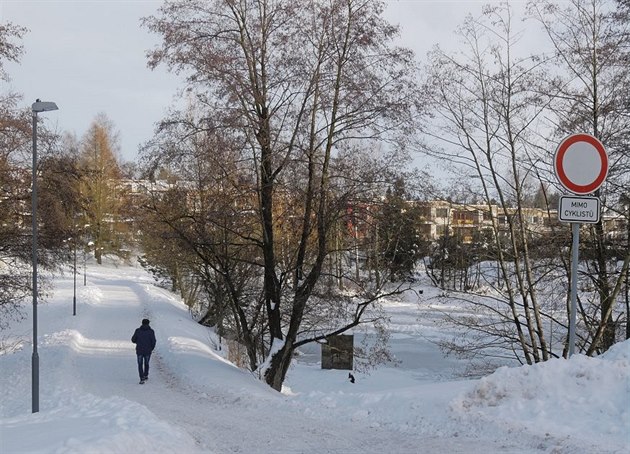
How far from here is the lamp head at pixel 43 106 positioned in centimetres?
1248

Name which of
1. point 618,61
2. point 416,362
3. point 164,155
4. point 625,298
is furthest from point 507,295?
point 416,362

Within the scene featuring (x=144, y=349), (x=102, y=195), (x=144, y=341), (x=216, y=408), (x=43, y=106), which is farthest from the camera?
(x=102, y=195)

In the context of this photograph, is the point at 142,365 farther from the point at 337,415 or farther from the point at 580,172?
the point at 580,172

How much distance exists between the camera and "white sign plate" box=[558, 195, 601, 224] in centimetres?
708

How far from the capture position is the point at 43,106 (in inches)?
494

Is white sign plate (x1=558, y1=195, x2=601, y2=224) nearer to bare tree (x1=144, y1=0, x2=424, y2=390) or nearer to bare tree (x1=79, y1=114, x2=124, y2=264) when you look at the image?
bare tree (x1=144, y1=0, x2=424, y2=390)

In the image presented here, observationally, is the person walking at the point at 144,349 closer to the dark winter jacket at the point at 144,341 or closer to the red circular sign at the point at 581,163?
the dark winter jacket at the point at 144,341

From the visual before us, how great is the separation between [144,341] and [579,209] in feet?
39.0

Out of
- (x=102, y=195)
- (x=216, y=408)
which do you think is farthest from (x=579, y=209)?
(x=102, y=195)

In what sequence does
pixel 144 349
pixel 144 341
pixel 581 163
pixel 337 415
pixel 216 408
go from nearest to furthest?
pixel 581 163, pixel 337 415, pixel 216 408, pixel 144 349, pixel 144 341

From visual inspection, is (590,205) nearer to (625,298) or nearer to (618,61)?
(618,61)

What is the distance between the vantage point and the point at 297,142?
1538 centimetres

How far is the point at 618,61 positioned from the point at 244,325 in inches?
468

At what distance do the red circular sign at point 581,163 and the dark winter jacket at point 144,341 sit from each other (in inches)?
466
